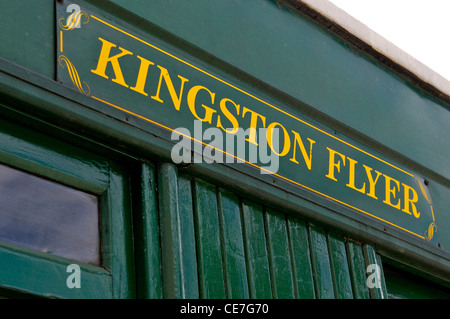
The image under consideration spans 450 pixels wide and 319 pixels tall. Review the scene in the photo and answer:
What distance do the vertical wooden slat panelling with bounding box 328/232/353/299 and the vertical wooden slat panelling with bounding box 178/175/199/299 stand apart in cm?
63

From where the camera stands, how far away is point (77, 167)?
2.06 meters

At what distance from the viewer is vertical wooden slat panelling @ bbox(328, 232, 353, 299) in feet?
8.41

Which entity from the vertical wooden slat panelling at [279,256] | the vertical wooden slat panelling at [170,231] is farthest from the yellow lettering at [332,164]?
the vertical wooden slat panelling at [170,231]

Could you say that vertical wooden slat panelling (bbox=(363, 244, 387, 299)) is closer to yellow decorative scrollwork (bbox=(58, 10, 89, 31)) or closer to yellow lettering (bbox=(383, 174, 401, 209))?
yellow lettering (bbox=(383, 174, 401, 209))

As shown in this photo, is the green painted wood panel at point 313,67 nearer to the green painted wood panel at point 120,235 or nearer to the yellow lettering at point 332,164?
the yellow lettering at point 332,164

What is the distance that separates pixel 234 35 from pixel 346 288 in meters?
0.96

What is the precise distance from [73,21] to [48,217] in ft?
1.93

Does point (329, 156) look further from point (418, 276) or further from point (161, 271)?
point (161, 271)

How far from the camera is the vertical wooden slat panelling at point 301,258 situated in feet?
7.98

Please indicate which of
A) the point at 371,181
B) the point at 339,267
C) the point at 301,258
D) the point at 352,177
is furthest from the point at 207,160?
the point at 371,181

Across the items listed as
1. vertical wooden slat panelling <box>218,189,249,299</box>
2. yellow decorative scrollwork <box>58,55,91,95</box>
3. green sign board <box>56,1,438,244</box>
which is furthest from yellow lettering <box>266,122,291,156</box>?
yellow decorative scrollwork <box>58,55,91,95</box>

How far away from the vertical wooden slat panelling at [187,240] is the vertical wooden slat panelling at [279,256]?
324 millimetres
